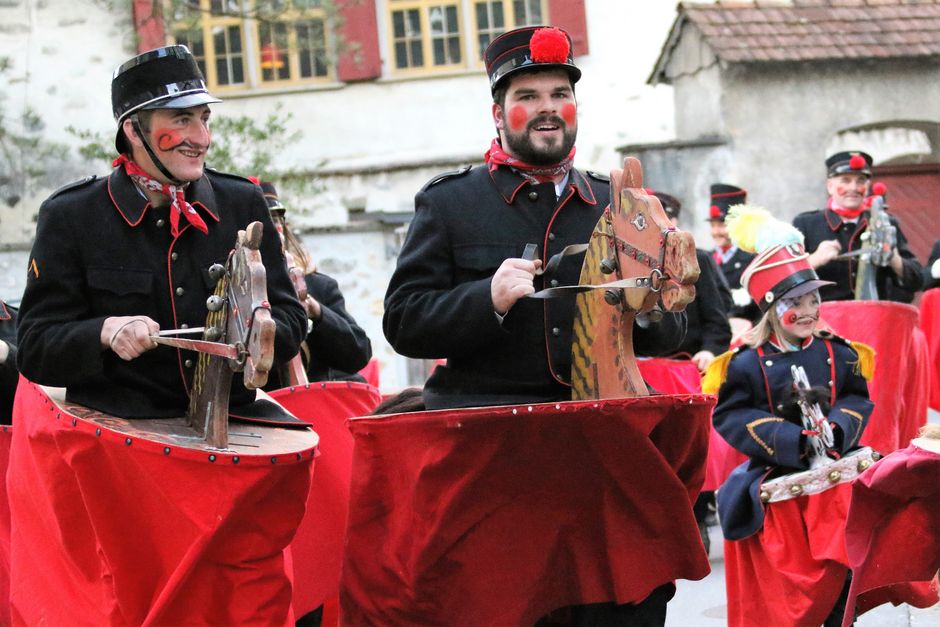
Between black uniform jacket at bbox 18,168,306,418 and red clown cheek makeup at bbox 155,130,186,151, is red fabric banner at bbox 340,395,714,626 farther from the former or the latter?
red clown cheek makeup at bbox 155,130,186,151

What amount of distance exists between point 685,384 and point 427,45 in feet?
36.6

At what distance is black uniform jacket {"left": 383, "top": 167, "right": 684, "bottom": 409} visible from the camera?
15.0 feet

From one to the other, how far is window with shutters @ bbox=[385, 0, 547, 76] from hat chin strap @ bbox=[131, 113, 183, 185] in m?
15.1

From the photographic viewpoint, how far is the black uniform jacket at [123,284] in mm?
4785

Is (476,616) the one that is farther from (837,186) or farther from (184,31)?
(184,31)

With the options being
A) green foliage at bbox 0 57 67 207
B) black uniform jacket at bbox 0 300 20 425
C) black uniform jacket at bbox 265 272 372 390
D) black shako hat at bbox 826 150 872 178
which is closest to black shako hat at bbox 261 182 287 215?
black uniform jacket at bbox 265 272 372 390

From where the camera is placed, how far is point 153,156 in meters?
4.81

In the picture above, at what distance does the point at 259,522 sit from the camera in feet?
14.6

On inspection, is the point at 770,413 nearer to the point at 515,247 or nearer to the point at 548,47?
the point at 515,247

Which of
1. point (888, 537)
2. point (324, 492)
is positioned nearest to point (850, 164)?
point (888, 537)

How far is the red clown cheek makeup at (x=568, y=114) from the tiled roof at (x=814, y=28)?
12.5m

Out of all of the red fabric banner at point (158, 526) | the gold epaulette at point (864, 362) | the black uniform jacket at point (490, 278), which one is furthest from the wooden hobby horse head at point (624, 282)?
the gold epaulette at point (864, 362)

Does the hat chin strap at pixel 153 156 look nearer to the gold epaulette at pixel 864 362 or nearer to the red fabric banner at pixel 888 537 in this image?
the red fabric banner at pixel 888 537

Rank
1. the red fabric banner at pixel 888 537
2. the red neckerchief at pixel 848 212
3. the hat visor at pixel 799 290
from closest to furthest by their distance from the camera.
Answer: the red fabric banner at pixel 888 537
the hat visor at pixel 799 290
the red neckerchief at pixel 848 212
